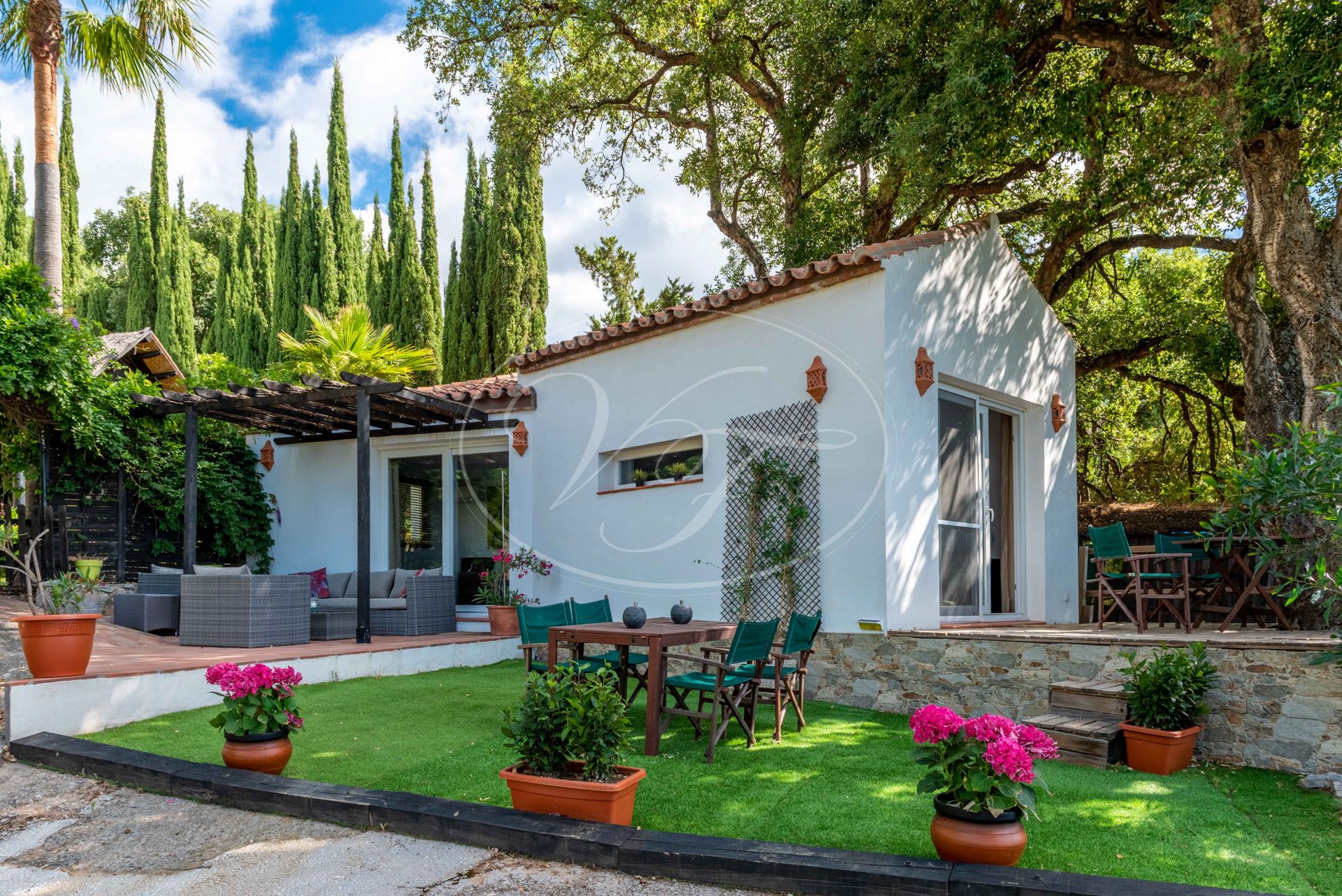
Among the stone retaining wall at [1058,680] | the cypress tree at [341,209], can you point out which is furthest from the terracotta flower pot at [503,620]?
the cypress tree at [341,209]

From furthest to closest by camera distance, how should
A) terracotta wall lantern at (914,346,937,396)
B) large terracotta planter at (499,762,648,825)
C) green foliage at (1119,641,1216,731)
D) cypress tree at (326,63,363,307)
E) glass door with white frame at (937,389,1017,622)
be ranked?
cypress tree at (326,63,363,307) → glass door with white frame at (937,389,1017,622) → terracotta wall lantern at (914,346,937,396) → green foliage at (1119,641,1216,731) → large terracotta planter at (499,762,648,825)

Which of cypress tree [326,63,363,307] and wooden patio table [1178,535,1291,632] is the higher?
cypress tree [326,63,363,307]

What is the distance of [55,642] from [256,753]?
77.3 inches

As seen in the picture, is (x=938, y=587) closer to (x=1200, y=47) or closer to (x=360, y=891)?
(x=1200, y=47)

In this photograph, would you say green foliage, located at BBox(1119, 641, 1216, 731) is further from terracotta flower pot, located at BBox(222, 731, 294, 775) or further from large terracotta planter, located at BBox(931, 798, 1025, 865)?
terracotta flower pot, located at BBox(222, 731, 294, 775)

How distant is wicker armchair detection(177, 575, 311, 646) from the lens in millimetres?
7465

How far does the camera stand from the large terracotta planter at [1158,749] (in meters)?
4.66

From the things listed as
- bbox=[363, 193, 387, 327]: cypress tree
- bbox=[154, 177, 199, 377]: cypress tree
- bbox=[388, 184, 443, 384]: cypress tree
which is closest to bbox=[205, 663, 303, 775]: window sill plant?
bbox=[388, 184, 443, 384]: cypress tree

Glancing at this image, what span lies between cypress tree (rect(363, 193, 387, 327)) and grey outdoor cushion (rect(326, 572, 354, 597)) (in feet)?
48.4

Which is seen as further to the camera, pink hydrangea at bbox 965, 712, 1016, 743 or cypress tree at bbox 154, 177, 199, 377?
cypress tree at bbox 154, 177, 199, 377

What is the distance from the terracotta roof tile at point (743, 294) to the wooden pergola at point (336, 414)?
120 centimetres

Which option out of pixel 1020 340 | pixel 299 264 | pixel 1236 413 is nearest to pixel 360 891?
pixel 1020 340

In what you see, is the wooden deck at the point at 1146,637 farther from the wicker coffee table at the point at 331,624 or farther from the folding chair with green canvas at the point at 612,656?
the wicker coffee table at the point at 331,624

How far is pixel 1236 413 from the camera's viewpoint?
12031 millimetres
